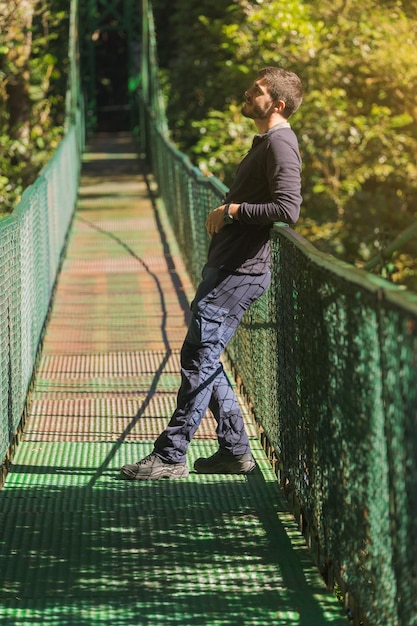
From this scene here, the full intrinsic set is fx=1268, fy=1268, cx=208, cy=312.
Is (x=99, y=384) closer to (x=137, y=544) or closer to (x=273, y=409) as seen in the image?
(x=273, y=409)

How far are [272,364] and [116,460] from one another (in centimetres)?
90

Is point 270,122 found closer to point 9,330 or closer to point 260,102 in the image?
point 260,102

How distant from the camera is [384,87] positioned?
59.2 ft

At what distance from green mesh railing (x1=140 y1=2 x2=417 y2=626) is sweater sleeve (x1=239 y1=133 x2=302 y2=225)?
0.28 ft

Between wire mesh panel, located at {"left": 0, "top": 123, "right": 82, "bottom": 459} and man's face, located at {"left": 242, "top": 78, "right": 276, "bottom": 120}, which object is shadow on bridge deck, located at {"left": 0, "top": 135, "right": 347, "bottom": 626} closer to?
wire mesh panel, located at {"left": 0, "top": 123, "right": 82, "bottom": 459}

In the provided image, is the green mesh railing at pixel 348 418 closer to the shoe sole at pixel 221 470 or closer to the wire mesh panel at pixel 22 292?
the shoe sole at pixel 221 470

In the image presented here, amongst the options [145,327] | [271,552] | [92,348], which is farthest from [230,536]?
[145,327]

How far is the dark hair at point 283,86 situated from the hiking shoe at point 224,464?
57.9 inches

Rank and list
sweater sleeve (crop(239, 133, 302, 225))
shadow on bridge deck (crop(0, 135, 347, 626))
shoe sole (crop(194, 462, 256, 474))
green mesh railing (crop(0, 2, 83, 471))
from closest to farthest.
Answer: shadow on bridge deck (crop(0, 135, 347, 626)) → sweater sleeve (crop(239, 133, 302, 225)) → shoe sole (crop(194, 462, 256, 474)) → green mesh railing (crop(0, 2, 83, 471))

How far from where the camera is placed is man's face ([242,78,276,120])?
16.0 ft

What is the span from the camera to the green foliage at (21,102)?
1738cm

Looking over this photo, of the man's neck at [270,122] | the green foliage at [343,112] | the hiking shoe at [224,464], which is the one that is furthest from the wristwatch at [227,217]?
the green foliage at [343,112]

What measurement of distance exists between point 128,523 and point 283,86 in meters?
1.76

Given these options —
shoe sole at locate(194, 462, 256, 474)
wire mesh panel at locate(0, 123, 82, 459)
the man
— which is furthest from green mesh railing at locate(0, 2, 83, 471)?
shoe sole at locate(194, 462, 256, 474)
